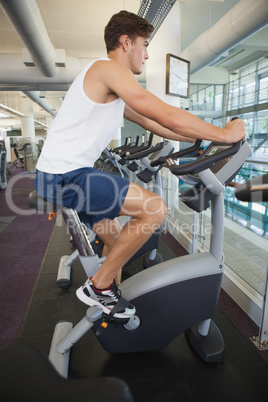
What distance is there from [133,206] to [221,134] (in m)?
0.53

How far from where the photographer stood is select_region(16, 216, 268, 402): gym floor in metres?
1.32

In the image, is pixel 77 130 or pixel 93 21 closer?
pixel 77 130

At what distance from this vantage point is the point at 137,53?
4.74 feet

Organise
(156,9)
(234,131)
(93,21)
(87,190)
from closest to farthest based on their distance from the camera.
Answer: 1. (234,131)
2. (87,190)
3. (156,9)
4. (93,21)

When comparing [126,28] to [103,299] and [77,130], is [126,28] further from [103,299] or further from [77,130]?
[103,299]

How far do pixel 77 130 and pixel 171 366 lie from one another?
1.38 metres

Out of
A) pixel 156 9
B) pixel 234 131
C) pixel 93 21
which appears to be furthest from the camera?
pixel 93 21

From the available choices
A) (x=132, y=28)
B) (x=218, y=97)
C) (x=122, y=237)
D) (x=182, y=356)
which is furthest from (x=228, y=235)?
(x=218, y=97)

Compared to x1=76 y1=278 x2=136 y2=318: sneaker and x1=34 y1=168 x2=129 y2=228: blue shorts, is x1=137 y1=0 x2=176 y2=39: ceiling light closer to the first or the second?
x1=34 y1=168 x2=129 y2=228: blue shorts

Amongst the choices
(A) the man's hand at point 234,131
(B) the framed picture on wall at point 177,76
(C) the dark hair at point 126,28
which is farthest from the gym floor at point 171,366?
(B) the framed picture on wall at point 177,76

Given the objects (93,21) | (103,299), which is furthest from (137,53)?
(93,21)

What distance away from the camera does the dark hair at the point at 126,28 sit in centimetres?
138

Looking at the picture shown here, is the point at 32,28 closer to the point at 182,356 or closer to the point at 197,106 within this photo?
the point at 197,106

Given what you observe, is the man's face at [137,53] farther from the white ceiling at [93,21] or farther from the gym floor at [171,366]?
the white ceiling at [93,21]
